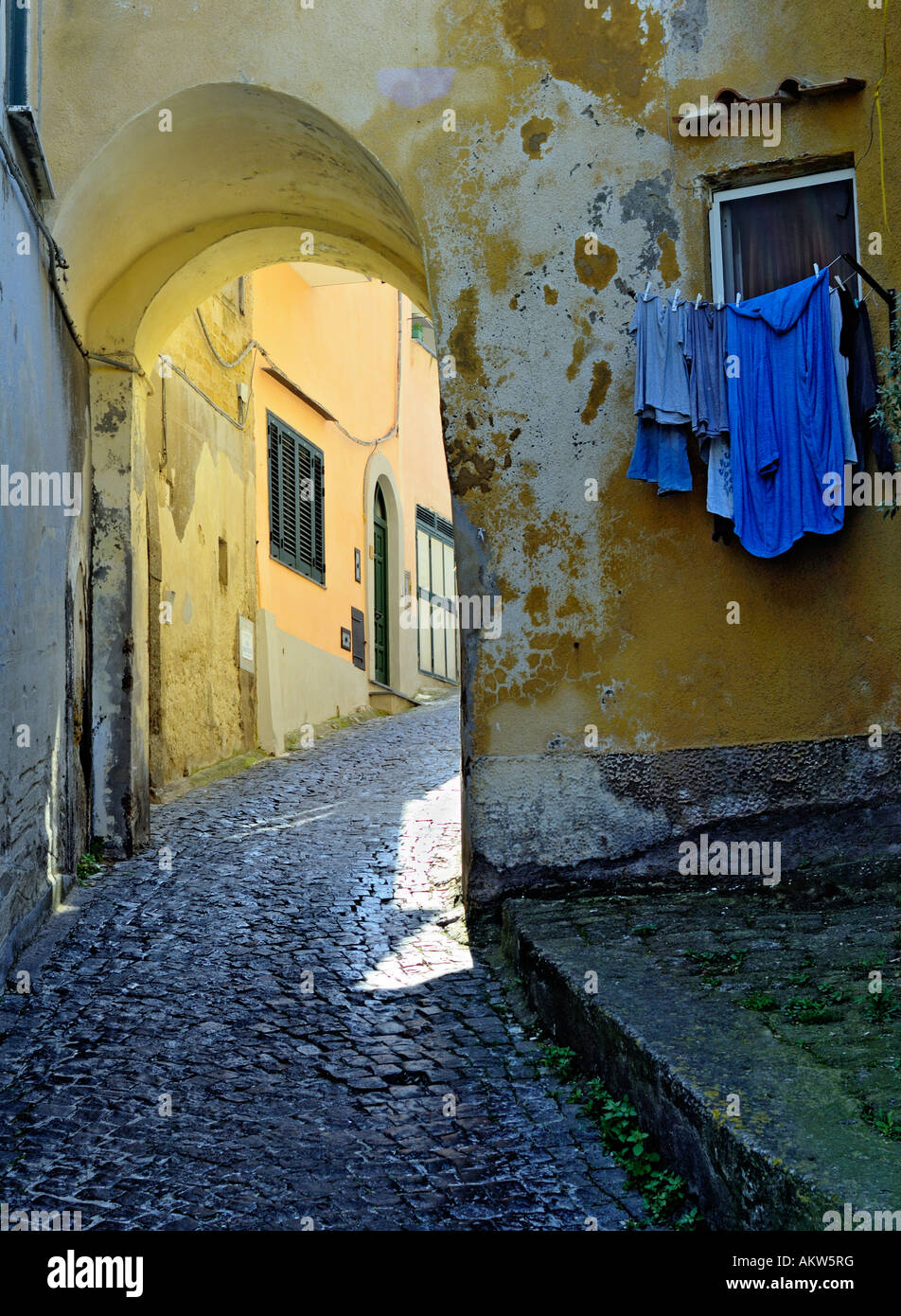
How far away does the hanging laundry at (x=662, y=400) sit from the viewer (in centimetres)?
667

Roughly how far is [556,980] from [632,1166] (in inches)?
49.0

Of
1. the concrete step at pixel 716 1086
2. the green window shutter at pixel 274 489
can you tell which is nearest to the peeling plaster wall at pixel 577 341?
the concrete step at pixel 716 1086

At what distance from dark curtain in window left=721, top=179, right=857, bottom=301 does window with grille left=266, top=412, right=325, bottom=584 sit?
8.98m

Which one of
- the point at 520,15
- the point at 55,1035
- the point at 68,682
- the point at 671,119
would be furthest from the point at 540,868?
the point at 520,15

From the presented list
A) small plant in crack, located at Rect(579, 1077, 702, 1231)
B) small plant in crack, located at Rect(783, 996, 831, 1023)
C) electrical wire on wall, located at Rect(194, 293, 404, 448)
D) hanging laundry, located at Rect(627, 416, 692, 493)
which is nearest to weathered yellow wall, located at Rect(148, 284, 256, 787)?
electrical wire on wall, located at Rect(194, 293, 404, 448)

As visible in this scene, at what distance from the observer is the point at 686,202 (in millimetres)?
7043

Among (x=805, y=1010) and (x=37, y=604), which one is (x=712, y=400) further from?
(x=37, y=604)

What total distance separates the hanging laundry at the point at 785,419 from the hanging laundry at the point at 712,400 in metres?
0.05

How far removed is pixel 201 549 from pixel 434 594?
10.8m

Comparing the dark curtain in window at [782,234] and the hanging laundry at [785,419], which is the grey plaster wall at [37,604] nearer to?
the hanging laundry at [785,419]

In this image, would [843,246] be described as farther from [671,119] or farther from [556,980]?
[556,980]

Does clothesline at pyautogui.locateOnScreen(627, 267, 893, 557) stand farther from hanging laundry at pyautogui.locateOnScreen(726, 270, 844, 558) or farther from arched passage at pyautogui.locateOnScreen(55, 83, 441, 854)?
arched passage at pyautogui.locateOnScreen(55, 83, 441, 854)

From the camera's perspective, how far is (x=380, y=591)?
20.8 m

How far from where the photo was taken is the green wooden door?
20.3 meters
